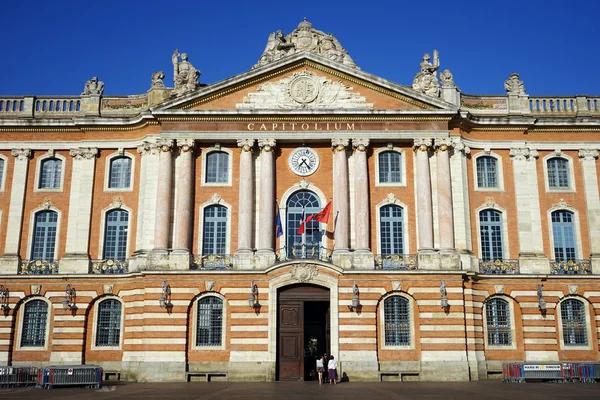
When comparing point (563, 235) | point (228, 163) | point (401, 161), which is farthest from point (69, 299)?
point (563, 235)

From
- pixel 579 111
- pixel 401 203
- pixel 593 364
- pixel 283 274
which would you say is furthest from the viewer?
pixel 579 111

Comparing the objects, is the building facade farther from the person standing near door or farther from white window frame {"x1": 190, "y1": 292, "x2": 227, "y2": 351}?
the person standing near door

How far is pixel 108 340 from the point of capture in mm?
34344

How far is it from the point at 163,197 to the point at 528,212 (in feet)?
64.6

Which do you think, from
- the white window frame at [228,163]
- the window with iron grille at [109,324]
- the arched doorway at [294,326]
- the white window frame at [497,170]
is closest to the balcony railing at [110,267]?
the window with iron grille at [109,324]

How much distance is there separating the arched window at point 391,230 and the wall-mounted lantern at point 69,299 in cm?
1626

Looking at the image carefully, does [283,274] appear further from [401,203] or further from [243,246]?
[401,203]

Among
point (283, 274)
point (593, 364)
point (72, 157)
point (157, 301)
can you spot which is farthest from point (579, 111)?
point (72, 157)

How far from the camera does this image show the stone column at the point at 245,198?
33.9 m

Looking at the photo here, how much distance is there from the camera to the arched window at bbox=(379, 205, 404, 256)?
114 feet

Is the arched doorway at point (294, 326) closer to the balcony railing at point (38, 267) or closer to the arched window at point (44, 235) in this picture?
the balcony railing at point (38, 267)

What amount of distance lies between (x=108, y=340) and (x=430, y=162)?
19.4 meters

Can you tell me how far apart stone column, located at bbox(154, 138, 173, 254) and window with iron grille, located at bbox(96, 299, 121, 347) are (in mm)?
4108

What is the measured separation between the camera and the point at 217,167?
118 feet
